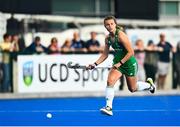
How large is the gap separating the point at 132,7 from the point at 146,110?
12.2m

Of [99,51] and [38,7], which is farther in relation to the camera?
[38,7]

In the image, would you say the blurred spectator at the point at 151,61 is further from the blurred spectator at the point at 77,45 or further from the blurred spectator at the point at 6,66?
the blurred spectator at the point at 6,66

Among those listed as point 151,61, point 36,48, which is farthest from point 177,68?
point 36,48

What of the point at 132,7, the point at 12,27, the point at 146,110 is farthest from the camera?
the point at 132,7

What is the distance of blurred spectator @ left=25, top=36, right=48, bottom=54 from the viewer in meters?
18.2

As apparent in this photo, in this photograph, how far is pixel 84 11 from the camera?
2498cm

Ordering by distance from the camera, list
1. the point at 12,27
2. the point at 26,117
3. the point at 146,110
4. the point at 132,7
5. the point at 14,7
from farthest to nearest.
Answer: the point at 132,7
the point at 14,7
the point at 12,27
the point at 146,110
the point at 26,117

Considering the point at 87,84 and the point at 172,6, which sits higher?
the point at 172,6

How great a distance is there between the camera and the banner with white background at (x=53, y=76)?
17.8 metres

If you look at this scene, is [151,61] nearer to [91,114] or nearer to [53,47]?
[53,47]

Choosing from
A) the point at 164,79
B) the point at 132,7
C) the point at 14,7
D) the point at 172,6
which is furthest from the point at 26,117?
the point at 172,6

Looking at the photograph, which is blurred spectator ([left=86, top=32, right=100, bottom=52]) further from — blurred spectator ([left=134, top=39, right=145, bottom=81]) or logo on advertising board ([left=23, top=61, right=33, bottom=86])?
logo on advertising board ([left=23, top=61, right=33, bottom=86])

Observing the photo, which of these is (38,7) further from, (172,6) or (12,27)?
(172,6)

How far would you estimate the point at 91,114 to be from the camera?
1172cm
